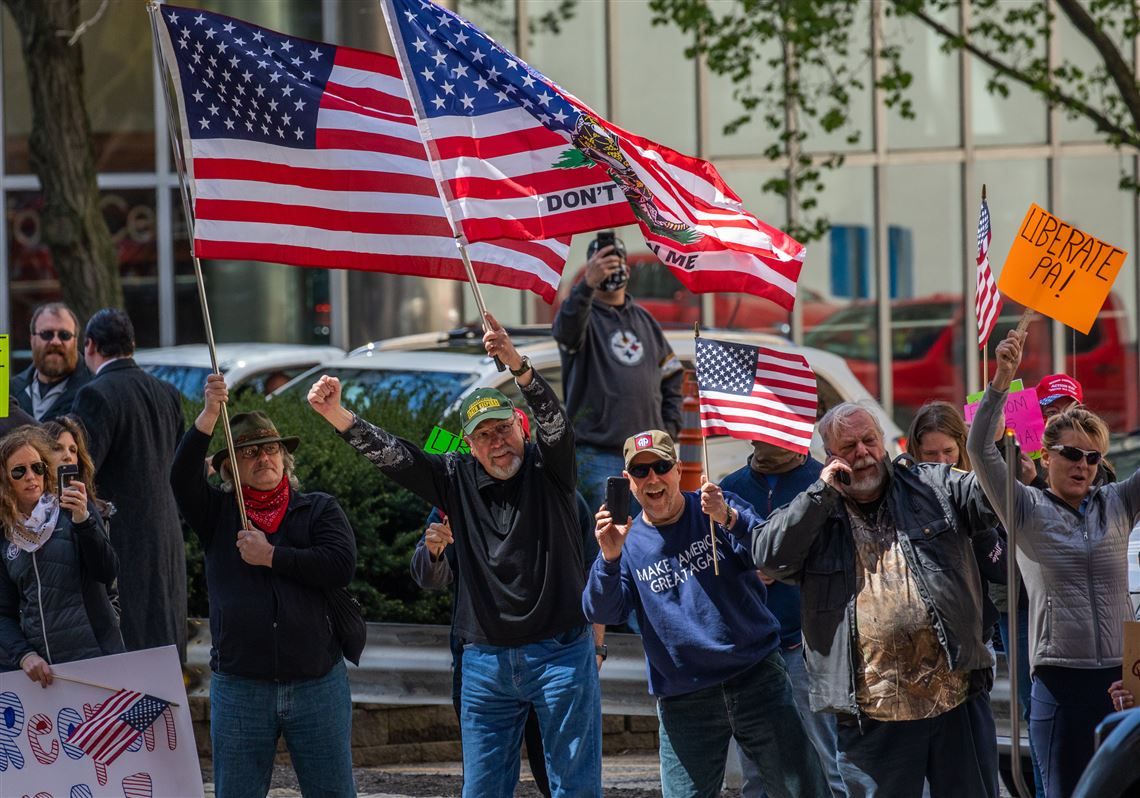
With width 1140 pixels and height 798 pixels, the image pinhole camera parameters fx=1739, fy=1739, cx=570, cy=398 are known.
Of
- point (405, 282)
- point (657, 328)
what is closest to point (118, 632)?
point (657, 328)

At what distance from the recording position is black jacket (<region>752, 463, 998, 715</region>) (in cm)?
615

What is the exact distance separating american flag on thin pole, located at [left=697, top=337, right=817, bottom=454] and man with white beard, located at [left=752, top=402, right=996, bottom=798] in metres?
0.86

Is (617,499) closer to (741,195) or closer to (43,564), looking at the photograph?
(43,564)

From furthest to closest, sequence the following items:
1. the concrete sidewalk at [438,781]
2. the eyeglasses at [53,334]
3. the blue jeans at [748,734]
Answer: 1. the eyeglasses at [53,334]
2. the concrete sidewalk at [438,781]
3. the blue jeans at [748,734]

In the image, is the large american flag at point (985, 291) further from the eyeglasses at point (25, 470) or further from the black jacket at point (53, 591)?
the eyeglasses at point (25, 470)

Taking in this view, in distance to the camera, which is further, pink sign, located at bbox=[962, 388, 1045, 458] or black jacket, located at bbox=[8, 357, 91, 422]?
black jacket, located at bbox=[8, 357, 91, 422]

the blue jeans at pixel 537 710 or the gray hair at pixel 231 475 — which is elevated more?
the gray hair at pixel 231 475

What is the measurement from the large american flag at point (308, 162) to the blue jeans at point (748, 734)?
178cm

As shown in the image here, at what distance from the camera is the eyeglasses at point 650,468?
21.9 feet

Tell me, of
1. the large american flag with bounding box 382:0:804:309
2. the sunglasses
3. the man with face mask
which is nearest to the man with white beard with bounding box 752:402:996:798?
the sunglasses

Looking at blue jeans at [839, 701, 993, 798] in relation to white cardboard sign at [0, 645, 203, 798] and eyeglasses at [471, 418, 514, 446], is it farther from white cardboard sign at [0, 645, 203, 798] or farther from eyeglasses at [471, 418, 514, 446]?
white cardboard sign at [0, 645, 203, 798]

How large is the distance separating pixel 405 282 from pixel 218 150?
442 inches

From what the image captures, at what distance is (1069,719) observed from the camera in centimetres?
659

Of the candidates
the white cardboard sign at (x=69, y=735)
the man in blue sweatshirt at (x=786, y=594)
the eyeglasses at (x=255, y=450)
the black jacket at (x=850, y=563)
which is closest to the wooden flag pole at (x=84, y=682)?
the white cardboard sign at (x=69, y=735)
